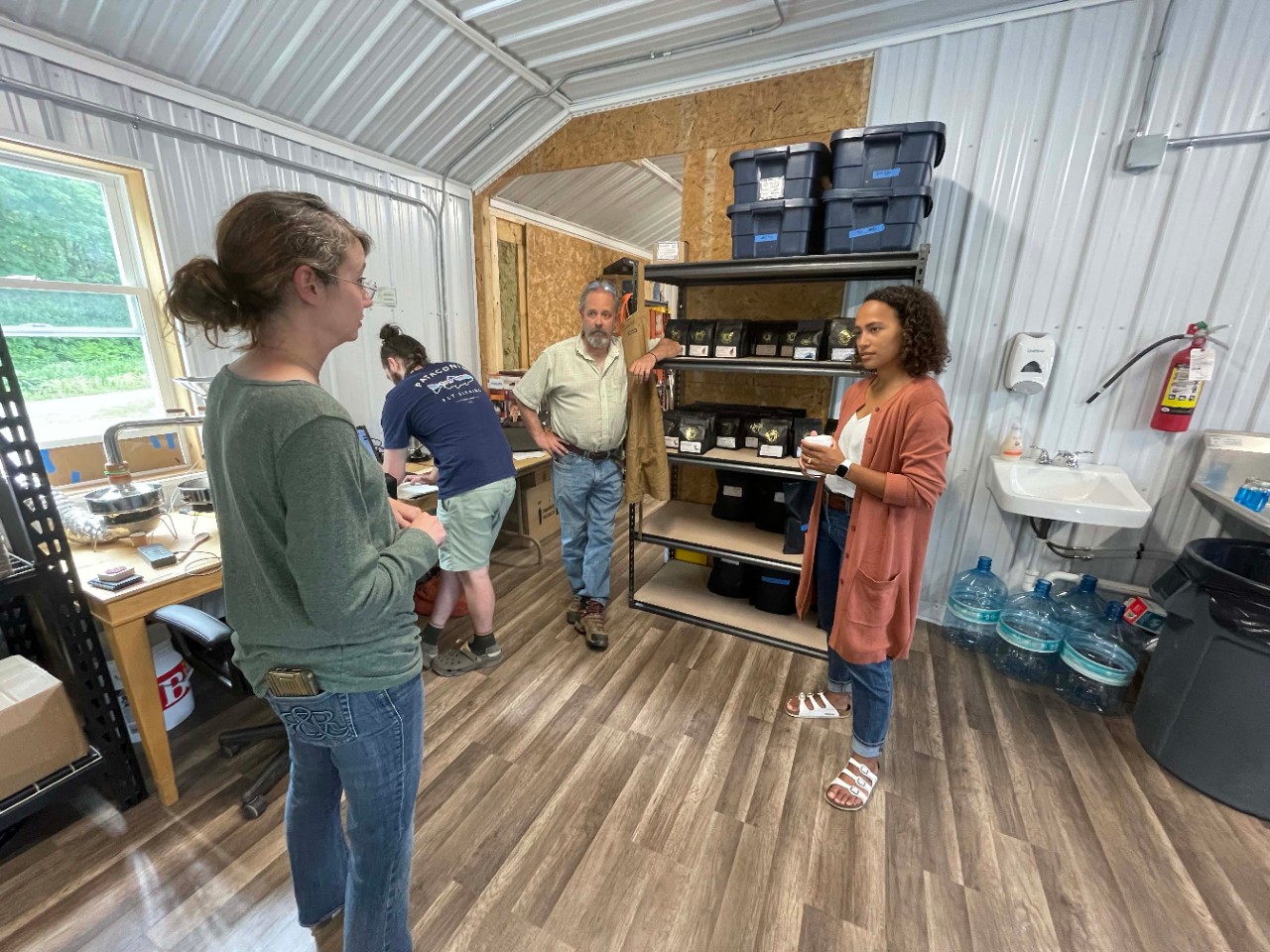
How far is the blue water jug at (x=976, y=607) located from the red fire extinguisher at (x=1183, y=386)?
91 cm

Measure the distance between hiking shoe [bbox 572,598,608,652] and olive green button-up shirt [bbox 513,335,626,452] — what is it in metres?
0.81

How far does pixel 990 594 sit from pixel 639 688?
1.83 metres

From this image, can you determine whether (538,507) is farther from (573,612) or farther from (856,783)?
(856,783)

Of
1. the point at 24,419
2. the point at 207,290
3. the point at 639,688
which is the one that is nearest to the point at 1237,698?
the point at 639,688

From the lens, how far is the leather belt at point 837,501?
1.70 m

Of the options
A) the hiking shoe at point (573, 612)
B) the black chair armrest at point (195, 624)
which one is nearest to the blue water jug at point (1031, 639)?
the hiking shoe at point (573, 612)

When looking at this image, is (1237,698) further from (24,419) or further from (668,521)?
(24,419)

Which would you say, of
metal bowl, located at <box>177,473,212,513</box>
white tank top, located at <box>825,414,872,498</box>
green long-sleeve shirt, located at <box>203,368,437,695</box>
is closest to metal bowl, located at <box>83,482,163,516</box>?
metal bowl, located at <box>177,473,212,513</box>

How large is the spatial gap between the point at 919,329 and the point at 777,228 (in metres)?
0.96

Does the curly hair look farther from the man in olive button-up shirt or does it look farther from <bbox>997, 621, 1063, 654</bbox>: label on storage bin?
<bbox>997, 621, 1063, 654</bbox>: label on storage bin

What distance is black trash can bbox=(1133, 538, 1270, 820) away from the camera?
5.27 ft

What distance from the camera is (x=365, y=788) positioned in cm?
91

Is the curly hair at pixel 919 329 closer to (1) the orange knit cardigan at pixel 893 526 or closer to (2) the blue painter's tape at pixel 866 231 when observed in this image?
(1) the orange knit cardigan at pixel 893 526

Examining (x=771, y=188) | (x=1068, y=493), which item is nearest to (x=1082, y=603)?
(x=1068, y=493)
